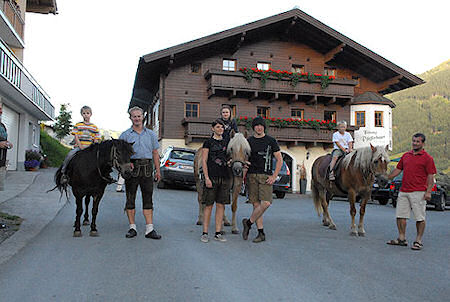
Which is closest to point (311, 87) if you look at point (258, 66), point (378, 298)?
point (258, 66)

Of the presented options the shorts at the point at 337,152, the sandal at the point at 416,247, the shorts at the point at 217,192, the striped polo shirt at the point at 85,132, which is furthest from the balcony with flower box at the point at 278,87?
the sandal at the point at 416,247

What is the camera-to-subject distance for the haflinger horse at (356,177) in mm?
8031

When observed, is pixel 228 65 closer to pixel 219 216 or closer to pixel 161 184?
pixel 161 184

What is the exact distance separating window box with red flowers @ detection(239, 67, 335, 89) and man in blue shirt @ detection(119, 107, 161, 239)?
22.0 metres

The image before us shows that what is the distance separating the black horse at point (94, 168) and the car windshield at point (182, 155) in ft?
36.0

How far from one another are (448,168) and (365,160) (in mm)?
101474

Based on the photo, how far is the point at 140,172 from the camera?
7074mm

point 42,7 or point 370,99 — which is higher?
point 42,7

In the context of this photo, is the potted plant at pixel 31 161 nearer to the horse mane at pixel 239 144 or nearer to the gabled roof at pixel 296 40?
the gabled roof at pixel 296 40

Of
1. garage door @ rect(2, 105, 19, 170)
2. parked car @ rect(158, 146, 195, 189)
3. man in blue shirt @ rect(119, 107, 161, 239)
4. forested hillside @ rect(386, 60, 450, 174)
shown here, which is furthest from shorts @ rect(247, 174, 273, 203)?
forested hillside @ rect(386, 60, 450, 174)

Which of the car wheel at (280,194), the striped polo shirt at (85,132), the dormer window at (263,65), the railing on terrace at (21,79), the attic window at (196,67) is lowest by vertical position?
the car wheel at (280,194)

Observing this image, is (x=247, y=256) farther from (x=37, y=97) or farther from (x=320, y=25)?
(x=320, y=25)

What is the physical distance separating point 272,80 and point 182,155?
509 inches

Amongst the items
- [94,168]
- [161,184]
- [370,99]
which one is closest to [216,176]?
[94,168]
